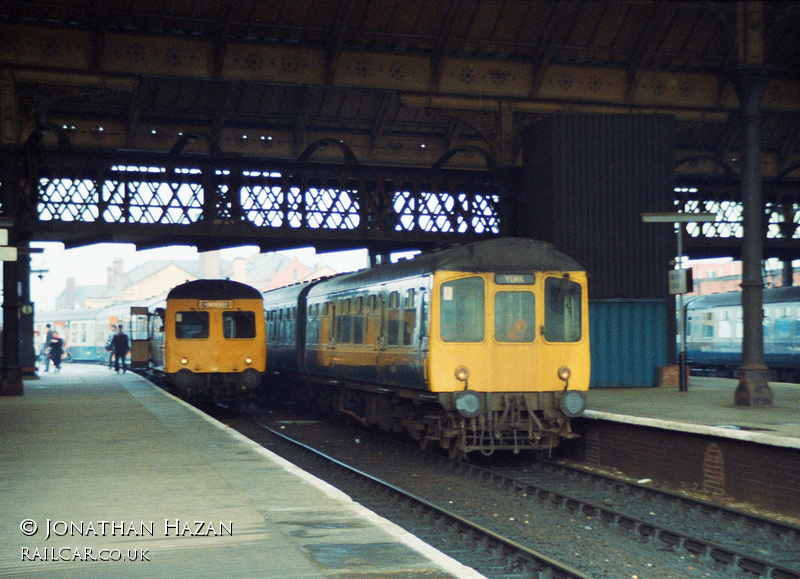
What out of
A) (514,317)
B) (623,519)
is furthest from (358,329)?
(623,519)

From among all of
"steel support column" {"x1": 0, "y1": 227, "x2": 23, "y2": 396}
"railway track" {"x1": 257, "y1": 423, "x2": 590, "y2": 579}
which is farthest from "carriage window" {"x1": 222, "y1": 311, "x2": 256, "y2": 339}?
"railway track" {"x1": 257, "y1": 423, "x2": 590, "y2": 579}

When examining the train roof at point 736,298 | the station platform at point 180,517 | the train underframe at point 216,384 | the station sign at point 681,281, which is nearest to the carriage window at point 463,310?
the station platform at point 180,517

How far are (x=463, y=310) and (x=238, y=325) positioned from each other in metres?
9.15

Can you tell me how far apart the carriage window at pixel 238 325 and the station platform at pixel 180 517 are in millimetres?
8216

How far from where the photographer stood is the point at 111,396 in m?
21.3

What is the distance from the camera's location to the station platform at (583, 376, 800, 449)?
11.1m

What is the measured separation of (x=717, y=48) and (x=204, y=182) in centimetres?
1261

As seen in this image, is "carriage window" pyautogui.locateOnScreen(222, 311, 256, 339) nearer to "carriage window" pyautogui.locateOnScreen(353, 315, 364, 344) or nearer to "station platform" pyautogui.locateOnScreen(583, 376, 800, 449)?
"carriage window" pyautogui.locateOnScreen(353, 315, 364, 344)

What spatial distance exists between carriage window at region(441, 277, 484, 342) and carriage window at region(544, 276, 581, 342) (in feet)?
3.22

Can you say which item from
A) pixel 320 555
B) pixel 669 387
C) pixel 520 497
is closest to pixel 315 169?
pixel 669 387

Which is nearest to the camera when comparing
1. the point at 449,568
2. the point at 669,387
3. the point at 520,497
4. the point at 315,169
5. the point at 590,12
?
the point at 449,568

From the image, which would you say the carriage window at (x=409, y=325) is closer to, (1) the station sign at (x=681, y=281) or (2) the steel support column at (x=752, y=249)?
(2) the steel support column at (x=752, y=249)

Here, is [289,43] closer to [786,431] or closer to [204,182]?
[204,182]

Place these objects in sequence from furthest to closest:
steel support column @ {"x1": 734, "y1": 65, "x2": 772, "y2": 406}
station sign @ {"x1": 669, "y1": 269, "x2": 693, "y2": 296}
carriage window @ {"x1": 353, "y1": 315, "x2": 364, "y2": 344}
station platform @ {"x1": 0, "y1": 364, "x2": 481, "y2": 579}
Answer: station sign @ {"x1": 669, "y1": 269, "x2": 693, "y2": 296} < carriage window @ {"x1": 353, "y1": 315, "x2": 364, "y2": 344} < steel support column @ {"x1": 734, "y1": 65, "x2": 772, "y2": 406} < station platform @ {"x1": 0, "y1": 364, "x2": 481, "y2": 579}
